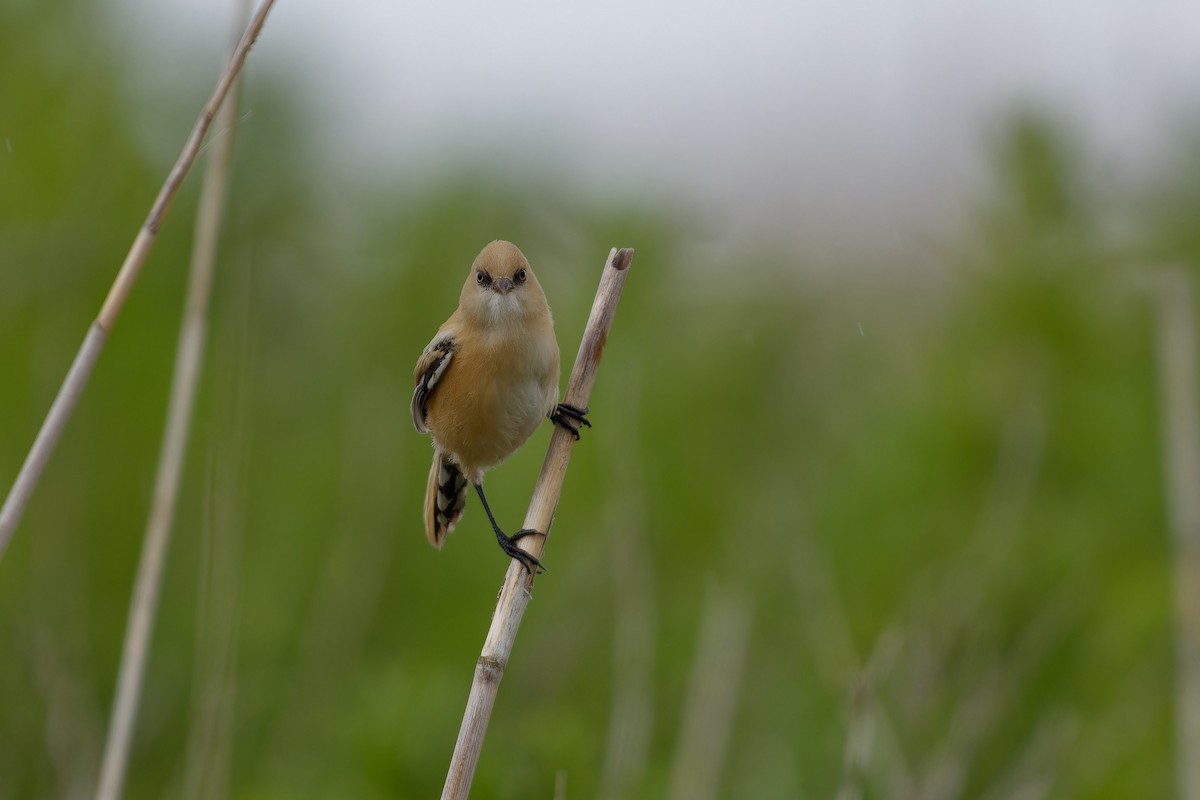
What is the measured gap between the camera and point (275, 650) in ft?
15.6

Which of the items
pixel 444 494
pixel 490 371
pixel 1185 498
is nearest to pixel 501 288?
pixel 490 371

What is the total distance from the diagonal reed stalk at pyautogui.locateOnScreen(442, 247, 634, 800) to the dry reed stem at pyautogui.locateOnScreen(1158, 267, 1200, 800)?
1.82 m

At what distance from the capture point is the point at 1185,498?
10.8 feet

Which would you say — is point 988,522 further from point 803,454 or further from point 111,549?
point 111,549

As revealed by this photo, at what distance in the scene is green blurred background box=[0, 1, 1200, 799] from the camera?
3660mm

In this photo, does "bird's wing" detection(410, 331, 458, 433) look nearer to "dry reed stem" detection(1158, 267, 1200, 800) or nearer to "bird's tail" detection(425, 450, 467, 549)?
"bird's tail" detection(425, 450, 467, 549)

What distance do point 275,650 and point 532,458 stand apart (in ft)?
4.03

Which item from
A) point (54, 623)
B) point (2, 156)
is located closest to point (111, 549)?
point (54, 623)

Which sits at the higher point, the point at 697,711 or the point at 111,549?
the point at 111,549

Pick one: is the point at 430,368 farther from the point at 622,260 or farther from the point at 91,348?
the point at 91,348

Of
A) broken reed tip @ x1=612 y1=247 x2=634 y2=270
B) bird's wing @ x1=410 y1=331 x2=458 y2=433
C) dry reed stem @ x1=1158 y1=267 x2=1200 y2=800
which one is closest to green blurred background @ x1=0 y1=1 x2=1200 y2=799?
dry reed stem @ x1=1158 y1=267 x2=1200 y2=800

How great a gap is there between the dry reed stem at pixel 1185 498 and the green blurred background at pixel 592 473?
321 millimetres

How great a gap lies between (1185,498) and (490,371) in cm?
186

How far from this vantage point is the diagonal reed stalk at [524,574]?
70.8 inches
